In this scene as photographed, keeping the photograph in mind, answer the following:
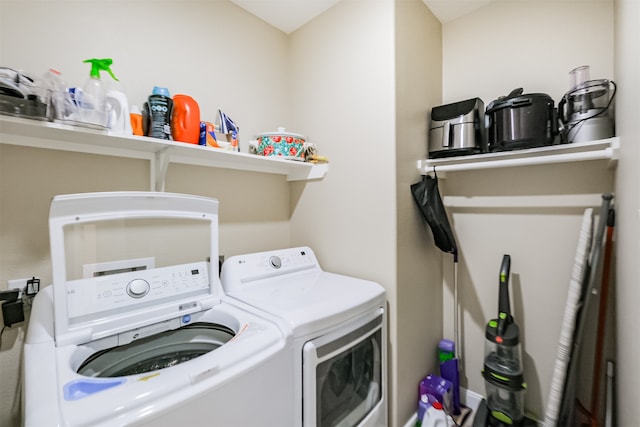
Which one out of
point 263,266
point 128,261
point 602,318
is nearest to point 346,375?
point 263,266

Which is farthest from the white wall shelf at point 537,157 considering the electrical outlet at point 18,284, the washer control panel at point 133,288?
the electrical outlet at point 18,284

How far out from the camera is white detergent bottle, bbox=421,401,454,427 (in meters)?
1.53

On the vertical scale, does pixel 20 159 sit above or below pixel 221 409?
above

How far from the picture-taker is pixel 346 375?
49.5 inches

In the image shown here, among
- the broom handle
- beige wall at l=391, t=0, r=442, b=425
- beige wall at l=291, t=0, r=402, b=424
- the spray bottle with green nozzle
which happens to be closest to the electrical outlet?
the spray bottle with green nozzle

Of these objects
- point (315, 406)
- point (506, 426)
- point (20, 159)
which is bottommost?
point (506, 426)

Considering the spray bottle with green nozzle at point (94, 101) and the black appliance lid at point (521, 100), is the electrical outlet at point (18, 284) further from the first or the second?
the black appliance lid at point (521, 100)

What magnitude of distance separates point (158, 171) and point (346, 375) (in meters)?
1.36

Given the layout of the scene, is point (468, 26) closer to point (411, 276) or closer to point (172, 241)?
point (411, 276)

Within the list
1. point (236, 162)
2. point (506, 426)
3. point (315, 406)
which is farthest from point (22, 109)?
point (506, 426)

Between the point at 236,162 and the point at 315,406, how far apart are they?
4.42 ft

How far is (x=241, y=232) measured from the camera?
1810 mm

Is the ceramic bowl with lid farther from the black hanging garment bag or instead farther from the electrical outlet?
the electrical outlet

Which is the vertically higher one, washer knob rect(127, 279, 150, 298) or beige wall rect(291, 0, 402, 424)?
beige wall rect(291, 0, 402, 424)
